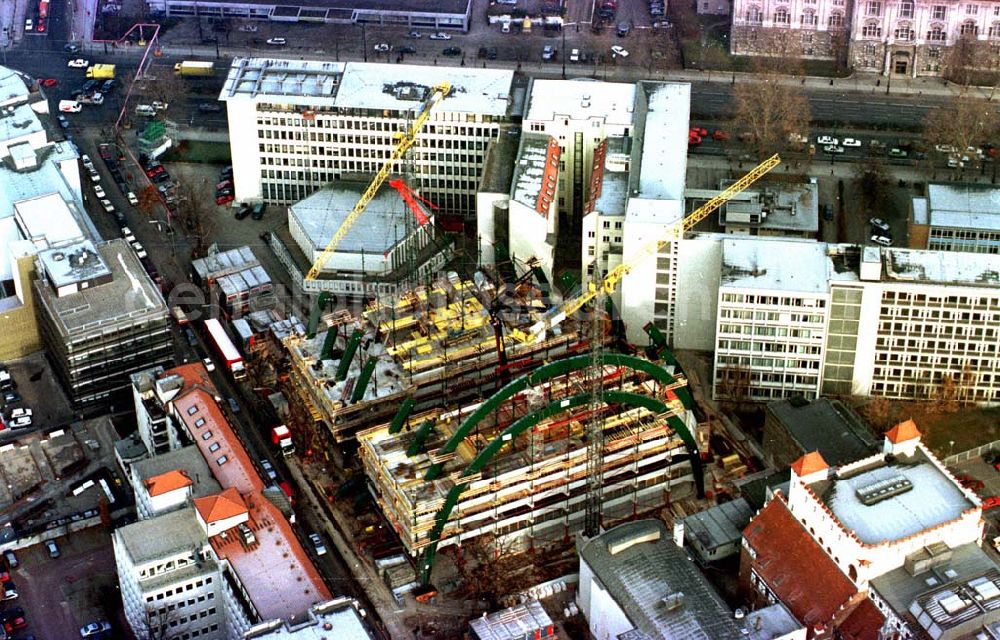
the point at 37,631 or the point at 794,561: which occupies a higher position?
the point at 794,561

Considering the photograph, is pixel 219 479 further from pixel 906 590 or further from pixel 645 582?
pixel 906 590

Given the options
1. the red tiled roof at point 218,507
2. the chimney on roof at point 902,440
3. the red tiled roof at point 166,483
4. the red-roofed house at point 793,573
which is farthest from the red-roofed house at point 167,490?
the chimney on roof at point 902,440

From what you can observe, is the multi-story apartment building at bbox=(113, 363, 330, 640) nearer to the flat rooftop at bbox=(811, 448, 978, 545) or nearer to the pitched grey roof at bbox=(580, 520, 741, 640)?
the pitched grey roof at bbox=(580, 520, 741, 640)

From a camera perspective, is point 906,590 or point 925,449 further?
point 925,449

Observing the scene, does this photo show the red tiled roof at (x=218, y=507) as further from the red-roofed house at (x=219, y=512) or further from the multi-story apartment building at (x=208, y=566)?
the multi-story apartment building at (x=208, y=566)

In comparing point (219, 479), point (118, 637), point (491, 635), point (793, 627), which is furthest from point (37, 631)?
point (793, 627)
